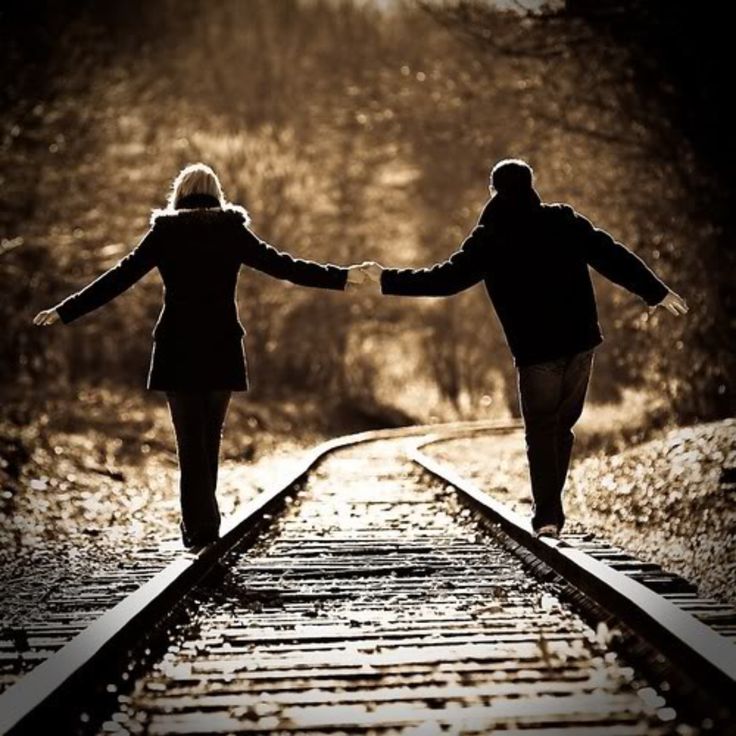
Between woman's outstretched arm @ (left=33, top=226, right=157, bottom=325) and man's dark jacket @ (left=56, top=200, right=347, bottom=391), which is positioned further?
woman's outstretched arm @ (left=33, top=226, right=157, bottom=325)

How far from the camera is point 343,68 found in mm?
33375

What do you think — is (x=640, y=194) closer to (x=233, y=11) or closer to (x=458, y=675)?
(x=458, y=675)

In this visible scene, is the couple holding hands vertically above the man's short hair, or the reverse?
the man's short hair

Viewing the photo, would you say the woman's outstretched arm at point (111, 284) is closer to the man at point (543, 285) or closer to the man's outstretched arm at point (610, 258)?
the man at point (543, 285)

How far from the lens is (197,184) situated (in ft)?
23.6

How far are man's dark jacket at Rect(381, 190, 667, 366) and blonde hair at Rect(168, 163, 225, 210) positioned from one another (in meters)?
1.39

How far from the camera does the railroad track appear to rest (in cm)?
386

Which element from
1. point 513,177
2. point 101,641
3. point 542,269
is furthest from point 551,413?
point 101,641

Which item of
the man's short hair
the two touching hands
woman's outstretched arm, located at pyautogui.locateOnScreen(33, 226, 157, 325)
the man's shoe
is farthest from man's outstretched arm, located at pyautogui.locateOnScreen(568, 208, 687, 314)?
woman's outstretched arm, located at pyautogui.locateOnScreen(33, 226, 157, 325)

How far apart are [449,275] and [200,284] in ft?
4.47

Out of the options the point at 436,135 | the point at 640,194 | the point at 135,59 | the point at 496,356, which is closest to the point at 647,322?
the point at 640,194

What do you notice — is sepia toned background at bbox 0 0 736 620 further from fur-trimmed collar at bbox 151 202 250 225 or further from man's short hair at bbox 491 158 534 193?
fur-trimmed collar at bbox 151 202 250 225

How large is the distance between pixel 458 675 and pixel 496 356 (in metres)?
38.2

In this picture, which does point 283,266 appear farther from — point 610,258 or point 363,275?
point 610,258
